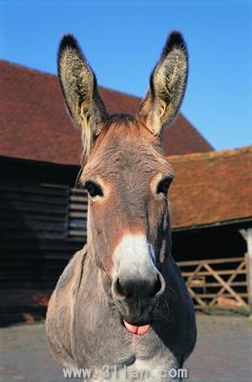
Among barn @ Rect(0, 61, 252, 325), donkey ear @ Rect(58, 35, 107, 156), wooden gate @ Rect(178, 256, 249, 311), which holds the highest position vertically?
donkey ear @ Rect(58, 35, 107, 156)

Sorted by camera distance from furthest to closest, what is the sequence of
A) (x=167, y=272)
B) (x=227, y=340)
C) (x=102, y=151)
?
(x=227, y=340) → (x=167, y=272) → (x=102, y=151)

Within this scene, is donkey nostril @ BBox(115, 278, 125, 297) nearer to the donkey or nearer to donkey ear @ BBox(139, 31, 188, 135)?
the donkey

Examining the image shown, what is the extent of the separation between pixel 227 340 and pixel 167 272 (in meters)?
8.54

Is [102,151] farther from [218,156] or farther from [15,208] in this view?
[218,156]

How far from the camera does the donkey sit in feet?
8.21

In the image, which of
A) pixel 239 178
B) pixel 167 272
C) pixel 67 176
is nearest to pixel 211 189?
pixel 239 178

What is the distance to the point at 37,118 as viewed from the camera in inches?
797

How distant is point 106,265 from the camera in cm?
261

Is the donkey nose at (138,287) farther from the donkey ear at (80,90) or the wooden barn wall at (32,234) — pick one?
the wooden barn wall at (32,234)

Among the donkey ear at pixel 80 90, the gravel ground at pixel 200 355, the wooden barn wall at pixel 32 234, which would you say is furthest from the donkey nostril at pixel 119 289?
the wooden barn wall at pixel 32 234

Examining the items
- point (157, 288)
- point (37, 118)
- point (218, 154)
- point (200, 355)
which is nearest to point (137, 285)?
point (157, 288)

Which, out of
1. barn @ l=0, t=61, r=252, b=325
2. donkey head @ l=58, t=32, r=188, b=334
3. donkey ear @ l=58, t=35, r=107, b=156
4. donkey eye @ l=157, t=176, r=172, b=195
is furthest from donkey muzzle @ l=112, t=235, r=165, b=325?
barn @ l=0, t=61, r=252, b=325

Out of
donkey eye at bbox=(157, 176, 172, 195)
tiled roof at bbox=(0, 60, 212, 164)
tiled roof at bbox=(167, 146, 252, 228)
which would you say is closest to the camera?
donkey eye at bbox=(157, 176, 172, 195)

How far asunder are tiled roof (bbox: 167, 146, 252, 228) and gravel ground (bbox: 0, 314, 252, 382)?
12.2 ft
